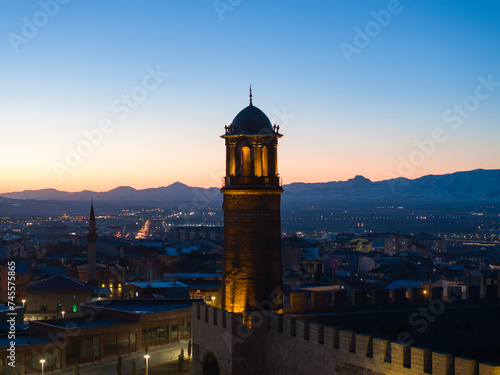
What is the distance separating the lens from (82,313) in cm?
5538

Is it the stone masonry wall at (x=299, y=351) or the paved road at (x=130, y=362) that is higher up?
the stone masonry wall at (x=299, y=351)

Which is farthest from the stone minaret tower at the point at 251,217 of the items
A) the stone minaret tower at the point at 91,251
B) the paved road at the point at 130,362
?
the stone minaret tower at the point at 91,251

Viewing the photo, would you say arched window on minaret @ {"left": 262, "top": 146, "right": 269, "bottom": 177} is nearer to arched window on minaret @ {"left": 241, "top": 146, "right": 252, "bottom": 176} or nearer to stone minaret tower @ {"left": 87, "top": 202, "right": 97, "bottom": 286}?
arched window on minaret @ {"left": 241, "top": 146, "right": 252, "bottom": 176}

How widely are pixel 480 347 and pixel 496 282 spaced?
17.2ft

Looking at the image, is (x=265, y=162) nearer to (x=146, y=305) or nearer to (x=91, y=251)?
(x=146, y=305)

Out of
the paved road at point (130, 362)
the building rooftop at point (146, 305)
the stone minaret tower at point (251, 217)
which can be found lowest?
the paved road at point (130, 362)

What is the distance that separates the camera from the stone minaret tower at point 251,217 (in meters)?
33.2

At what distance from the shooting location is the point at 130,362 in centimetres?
4725

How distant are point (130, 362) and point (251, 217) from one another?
19.1m

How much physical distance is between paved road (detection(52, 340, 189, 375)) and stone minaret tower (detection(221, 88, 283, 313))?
44.2 ft

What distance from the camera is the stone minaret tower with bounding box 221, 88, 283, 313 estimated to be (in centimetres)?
3325

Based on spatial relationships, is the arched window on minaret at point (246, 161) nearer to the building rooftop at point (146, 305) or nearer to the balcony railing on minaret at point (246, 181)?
the balcony railing on minaret at point (246, 181)

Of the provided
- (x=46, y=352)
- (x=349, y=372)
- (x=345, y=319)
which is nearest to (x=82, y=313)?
(x=46, y=352)

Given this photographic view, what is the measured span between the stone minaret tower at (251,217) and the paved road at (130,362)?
1347 centimetres
